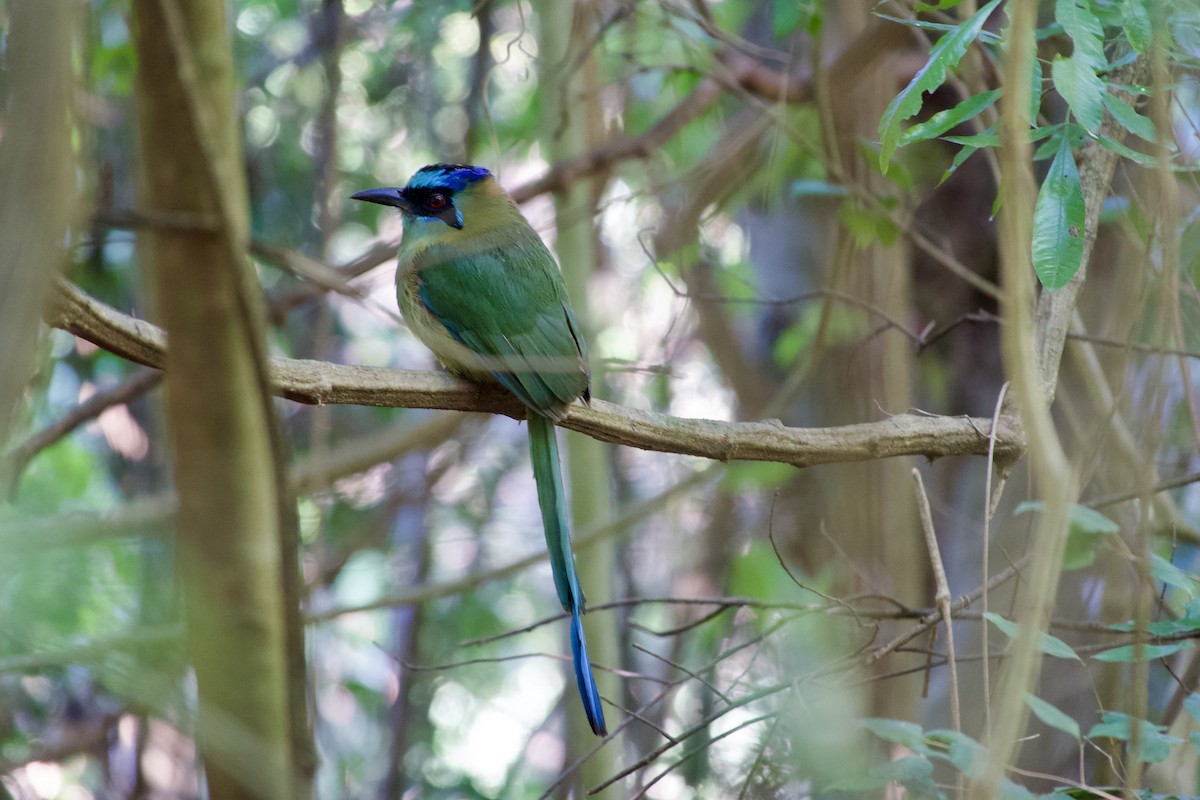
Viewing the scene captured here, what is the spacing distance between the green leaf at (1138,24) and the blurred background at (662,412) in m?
0.06

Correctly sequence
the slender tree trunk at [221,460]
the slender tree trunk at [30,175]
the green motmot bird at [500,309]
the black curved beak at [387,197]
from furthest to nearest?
the black curved beak at [387,197] < the green motmot bird at [500,309] < the slender tree trunk at [221,460] < the slender tree trunk at [30,175]

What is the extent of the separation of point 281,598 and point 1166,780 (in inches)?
71.2

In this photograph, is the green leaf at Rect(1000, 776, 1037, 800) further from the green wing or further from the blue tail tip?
the green wing

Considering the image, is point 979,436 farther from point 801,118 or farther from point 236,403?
point 801,118

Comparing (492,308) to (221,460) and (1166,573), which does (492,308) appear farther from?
(221,460)

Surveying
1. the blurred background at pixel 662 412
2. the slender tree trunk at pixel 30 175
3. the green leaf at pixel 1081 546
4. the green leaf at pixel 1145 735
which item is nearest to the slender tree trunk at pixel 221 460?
the slender tree trunk at pixel 30 175

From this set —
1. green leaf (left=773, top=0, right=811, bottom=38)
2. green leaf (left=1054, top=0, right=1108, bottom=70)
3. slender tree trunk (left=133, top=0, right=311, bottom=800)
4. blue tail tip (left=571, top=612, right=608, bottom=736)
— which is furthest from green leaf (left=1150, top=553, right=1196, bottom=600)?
green leaf (left=773, top=0, right=811, bottom=38)

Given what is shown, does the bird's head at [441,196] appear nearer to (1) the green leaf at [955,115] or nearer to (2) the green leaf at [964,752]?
(1) the green leaf at [955,115]

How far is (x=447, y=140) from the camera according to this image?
5070 millimetres

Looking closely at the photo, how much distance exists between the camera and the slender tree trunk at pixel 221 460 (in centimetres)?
104

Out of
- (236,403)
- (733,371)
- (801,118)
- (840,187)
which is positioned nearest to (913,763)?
(236,403)

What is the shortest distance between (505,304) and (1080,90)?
61.5 inches

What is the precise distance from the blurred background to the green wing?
218 mm

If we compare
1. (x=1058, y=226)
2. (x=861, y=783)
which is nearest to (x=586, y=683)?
(x=861, y=783)
